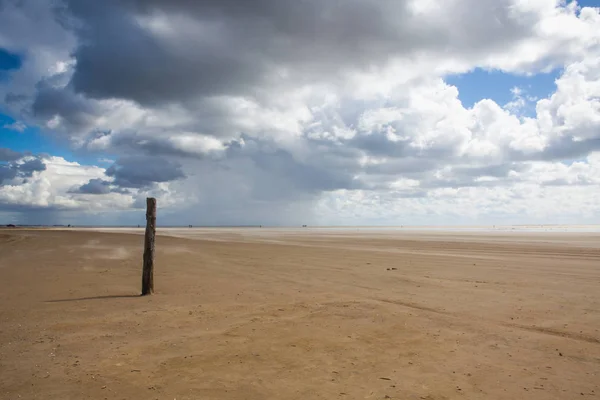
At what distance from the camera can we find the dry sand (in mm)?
5590

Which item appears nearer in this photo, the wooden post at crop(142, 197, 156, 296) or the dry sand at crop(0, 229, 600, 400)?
the dry sand at crop(0, 229, 600, 400)

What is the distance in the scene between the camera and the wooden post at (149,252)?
40.9ft

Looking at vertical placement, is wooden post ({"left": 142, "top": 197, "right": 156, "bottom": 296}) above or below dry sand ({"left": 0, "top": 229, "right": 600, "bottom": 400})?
above

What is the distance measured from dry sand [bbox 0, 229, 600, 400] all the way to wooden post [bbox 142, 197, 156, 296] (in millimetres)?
475

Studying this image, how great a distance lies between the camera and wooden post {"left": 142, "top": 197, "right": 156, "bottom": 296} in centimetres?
1247

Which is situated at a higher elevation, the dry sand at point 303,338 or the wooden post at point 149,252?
the wooden post at point 149,252

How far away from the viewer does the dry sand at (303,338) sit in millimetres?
5590

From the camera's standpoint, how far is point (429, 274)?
16.4 meters

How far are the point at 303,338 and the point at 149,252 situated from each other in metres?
7.08

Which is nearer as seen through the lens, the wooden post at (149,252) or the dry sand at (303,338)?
the dry sand at (303,338)

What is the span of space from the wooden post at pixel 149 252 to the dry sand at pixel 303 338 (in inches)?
18.7

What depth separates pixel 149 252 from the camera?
12.7 meters

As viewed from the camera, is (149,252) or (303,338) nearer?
(303,338)

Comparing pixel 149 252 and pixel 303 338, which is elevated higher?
pixel 149 252
